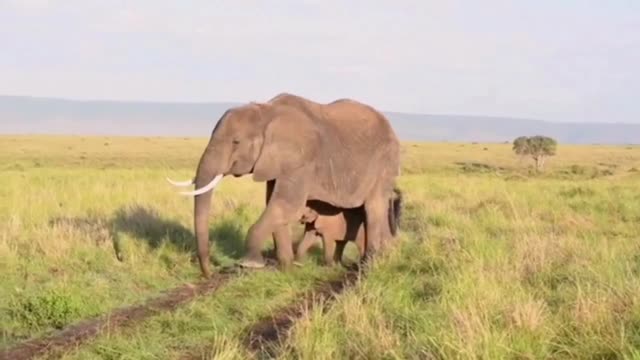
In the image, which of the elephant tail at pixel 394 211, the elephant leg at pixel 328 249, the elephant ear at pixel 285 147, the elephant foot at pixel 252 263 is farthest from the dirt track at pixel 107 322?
the elephant tail at pixel 394 211

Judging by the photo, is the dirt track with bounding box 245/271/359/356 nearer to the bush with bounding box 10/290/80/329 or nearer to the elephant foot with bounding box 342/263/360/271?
the elephant foot with bounding box 342/263/360/271

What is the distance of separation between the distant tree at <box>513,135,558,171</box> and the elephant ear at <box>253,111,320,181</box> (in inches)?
1662

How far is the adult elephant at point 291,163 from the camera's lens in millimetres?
10078

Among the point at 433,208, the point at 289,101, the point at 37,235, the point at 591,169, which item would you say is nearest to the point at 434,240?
the point at 289,101

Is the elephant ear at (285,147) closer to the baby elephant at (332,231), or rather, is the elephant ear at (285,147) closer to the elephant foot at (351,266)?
the baby elephant at (332,231)

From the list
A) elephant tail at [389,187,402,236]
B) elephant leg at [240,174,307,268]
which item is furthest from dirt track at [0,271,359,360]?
elephant tail at [389,187,402,236]

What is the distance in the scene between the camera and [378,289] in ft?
24.6

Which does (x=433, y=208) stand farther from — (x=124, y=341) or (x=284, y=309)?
(x=124, y=341)

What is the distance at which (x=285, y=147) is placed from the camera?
10398mm

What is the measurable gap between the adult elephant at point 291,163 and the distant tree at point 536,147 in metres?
41.0

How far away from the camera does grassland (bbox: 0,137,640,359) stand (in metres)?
5.70

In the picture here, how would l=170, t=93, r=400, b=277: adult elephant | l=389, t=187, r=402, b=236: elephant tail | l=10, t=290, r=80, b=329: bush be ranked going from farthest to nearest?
l=389, t=187, r=402, b=236: elephant tail → l=170, t=93, r=400, b=277: adult elephant → l=10, t=290, r=80, b=329: bush

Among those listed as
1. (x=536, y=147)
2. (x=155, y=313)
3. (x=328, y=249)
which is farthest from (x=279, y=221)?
(x=536, y=147)

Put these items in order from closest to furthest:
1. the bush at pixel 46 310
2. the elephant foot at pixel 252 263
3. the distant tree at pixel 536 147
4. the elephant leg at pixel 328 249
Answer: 1. the bush at pixel 46 310
2. the elephant foot at pixel 252 263
3. the elephant leg at pixel 328 249
4. the distant tree at pixel 536 147
